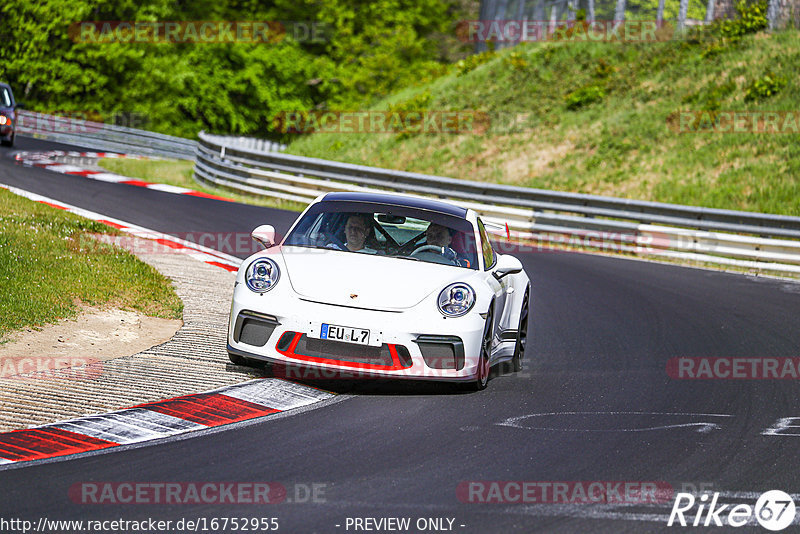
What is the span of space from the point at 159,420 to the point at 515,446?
2.06 m

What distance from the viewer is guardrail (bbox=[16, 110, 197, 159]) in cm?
3844

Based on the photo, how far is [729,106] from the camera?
30.2 m

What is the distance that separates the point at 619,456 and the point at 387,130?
3211 cm

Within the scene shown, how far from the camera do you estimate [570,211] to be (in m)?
21.1

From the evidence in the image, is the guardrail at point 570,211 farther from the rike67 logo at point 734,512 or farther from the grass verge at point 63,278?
the rike67 logo at point 734,512

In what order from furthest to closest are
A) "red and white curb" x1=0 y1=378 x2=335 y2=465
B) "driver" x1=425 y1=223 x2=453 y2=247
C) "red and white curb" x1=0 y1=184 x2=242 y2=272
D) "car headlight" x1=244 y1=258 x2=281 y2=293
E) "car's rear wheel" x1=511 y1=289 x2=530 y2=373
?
"red and white curb" x1=0 y1=184 x2=242 y2=272 → "car's rear wheel" x1=511 y1=289 x2=530 y2=373 → "driver" x1=425 y1=223 x2=453 y2=247 → "car headlight" x1=244 y1=258 x2=281 y2=293 → "red and white curb" x1=0 y1=378 x2=335 y2=465

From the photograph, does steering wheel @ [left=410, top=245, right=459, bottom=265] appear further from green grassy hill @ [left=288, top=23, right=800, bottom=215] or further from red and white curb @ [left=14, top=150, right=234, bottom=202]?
green grassy hill @ [left=288, top=23, right=800, bottom=215]

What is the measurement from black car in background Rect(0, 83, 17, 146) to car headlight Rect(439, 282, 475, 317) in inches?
927

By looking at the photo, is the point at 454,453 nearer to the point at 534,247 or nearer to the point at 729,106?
the point at 534,247

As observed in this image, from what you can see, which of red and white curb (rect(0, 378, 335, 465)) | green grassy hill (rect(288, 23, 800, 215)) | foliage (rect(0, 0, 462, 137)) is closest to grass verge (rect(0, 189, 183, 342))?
red and white curb (rect(0, 378, 335, 465))

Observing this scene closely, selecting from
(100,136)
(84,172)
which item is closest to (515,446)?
(84,172)

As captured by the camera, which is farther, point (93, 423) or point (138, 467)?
point (93, 423)

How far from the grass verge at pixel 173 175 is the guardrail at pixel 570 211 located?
192mm

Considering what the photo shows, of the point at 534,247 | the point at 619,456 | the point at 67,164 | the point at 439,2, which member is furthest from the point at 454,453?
the point at 439,2
